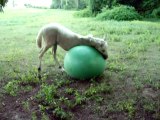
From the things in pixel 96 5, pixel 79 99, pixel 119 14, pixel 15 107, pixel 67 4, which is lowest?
pixel 15 107

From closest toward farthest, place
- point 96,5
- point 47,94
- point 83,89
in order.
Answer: point 47,94 → point 83,89 → point 96,5

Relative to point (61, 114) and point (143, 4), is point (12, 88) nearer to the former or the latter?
point (61, 114)

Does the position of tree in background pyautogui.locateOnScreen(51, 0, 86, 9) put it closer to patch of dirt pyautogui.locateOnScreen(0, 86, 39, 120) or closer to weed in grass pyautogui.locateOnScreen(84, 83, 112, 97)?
weed in grass pyautogui.locateOnScreen(84, 83, 112, 97)

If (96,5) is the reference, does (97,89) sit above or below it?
below

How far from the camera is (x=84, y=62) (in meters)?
5.93

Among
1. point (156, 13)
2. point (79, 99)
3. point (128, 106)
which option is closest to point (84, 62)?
point (79, 99)

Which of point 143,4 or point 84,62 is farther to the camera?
point 143,4

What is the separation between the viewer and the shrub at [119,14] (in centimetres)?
1612

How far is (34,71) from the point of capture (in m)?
6.90

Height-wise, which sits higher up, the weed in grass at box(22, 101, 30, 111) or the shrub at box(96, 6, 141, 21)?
the shrub at box(96, 6, 141, 21)

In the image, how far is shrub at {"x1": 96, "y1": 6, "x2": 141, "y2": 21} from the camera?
635 inches

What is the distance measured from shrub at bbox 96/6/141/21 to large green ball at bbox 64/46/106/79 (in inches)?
404

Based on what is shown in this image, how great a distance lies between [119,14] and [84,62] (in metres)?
10.8

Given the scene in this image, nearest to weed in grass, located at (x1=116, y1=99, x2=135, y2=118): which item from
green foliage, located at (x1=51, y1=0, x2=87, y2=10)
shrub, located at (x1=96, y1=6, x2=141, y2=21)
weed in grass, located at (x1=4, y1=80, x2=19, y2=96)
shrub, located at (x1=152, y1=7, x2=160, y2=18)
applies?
weed in grass, located at (x1=4, y1=80, x2=19, y2=96)
